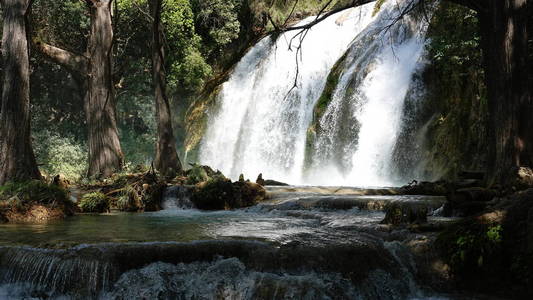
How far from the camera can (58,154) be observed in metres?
22.5

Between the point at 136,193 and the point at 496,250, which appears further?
the point at 136,193

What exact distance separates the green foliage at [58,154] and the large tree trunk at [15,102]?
11865 mm

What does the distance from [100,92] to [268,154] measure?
23.0 ft

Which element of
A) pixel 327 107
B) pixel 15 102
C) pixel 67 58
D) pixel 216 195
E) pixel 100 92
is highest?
pixel 67 58

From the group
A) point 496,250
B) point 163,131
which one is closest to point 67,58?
point 163,131

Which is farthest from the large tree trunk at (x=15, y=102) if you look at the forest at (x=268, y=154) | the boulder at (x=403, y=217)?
the boulder at (x=403, y=217)

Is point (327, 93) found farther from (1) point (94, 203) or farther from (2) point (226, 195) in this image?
(1) point (94, 203)

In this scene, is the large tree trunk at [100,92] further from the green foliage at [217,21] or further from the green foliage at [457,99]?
the green foliage at [217,21]

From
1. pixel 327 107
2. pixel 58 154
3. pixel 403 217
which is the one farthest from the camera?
pixel 58 154

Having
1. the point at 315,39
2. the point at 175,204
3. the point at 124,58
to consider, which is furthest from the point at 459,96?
the point at 124,58

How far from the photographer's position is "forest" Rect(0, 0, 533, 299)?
5090mm

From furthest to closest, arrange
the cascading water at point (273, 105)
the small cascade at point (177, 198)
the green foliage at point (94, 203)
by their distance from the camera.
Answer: the cascading water at point (273, 105), the small cascade at point (177, 198), the green foliage at point (94, 203)

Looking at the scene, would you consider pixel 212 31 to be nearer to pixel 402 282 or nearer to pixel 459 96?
pixel 459 96

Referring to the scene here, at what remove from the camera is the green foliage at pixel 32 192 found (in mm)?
8961
